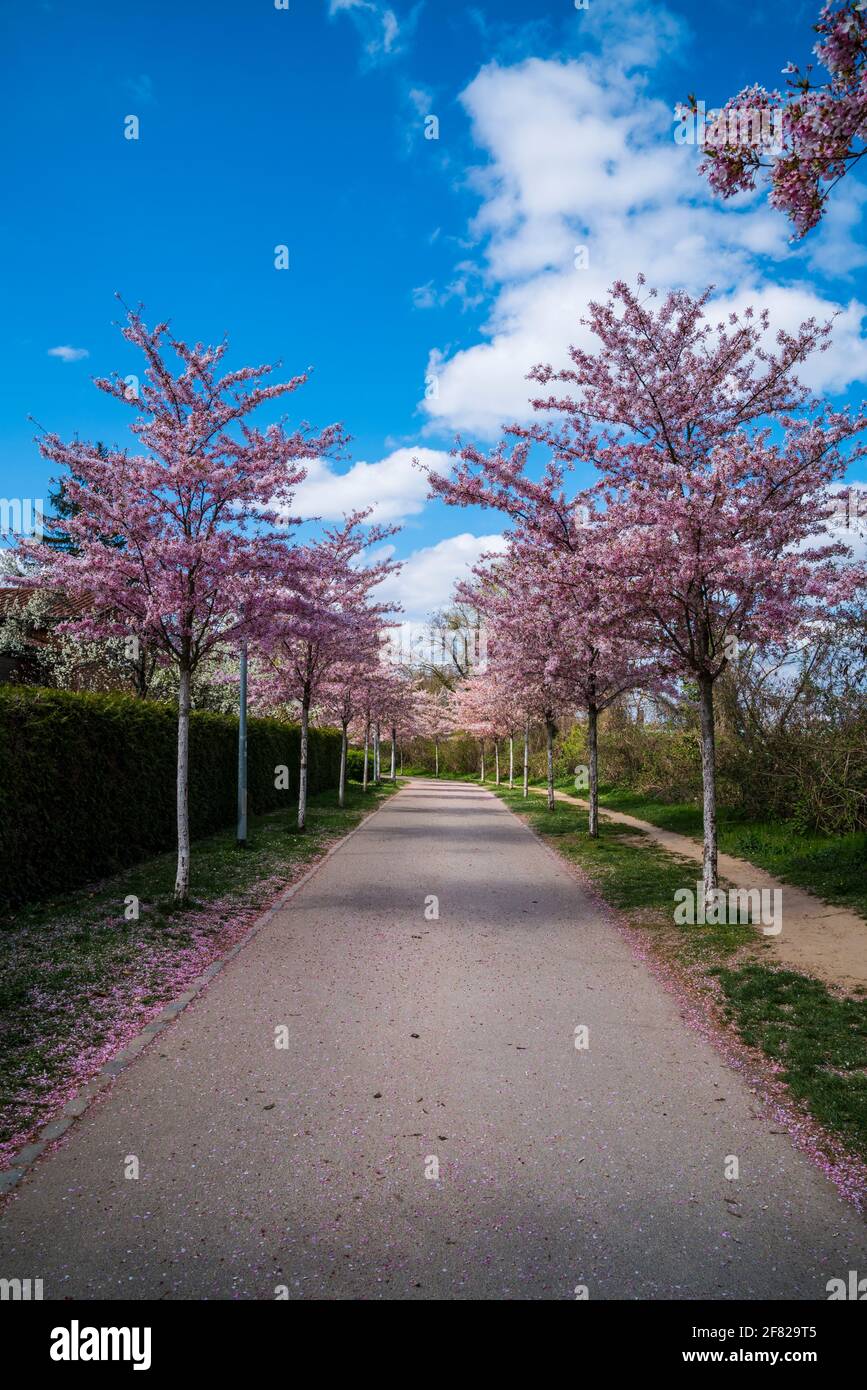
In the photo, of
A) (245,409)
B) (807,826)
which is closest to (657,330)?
(245,409)

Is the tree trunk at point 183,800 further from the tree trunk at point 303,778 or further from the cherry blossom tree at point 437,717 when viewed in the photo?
the cherry blossom tree at point 437,717

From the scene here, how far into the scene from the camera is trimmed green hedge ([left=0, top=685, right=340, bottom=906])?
30.1 ft

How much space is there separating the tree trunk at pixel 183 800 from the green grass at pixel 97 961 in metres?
0.26

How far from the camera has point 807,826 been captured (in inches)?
533

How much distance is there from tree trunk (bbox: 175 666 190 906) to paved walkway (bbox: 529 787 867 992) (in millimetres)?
6707

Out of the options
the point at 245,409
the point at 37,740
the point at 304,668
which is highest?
the point at 245,409

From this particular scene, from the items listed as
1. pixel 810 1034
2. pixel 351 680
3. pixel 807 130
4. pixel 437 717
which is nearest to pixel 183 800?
pixel 810 1034

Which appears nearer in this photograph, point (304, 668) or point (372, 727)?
point (304, 668)

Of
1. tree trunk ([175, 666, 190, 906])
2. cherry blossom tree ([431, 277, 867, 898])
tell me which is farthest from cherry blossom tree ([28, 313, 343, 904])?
cherry blossom tree ([431, 277, 867, 898])

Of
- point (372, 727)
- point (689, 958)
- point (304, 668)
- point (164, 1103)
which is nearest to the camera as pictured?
point (164, 1103)

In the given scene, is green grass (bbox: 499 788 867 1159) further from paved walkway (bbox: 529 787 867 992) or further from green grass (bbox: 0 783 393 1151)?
green grass (bbox: 0 783 393 1151)
